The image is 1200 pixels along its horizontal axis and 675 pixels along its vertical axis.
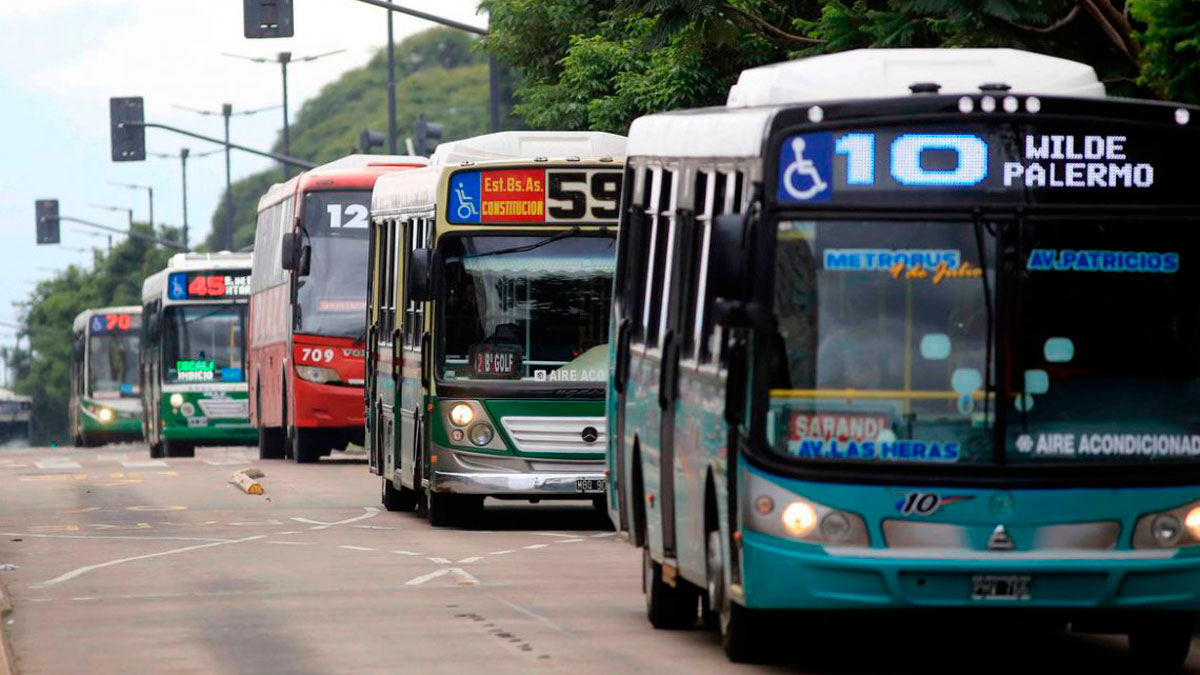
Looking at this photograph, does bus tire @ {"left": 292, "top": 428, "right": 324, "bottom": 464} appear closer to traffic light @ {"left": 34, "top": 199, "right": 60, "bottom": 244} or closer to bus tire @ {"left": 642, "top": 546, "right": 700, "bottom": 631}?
bus tire @ {"left": 642, "top": 546, "right": 700, "bottom": 631}

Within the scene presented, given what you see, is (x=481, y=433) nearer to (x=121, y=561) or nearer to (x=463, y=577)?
(x=121, y=561)

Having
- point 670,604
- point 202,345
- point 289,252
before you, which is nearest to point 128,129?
point 202,345

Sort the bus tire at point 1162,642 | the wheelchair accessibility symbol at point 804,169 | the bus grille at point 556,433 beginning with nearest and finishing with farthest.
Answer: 1. the wheelchair accessibility symbol at point 804,169
2. the bus tire at point 1162,642
3. the bus grille at point 556,433

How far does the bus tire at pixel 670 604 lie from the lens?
47.5 feet

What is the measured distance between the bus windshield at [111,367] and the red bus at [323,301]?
94.2 feet

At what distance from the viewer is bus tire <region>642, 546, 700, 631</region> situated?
14492 mm

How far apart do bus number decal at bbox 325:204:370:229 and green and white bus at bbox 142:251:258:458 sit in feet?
35.7

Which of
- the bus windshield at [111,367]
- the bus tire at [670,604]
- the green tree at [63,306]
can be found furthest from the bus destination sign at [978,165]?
the green tree at [63,306]

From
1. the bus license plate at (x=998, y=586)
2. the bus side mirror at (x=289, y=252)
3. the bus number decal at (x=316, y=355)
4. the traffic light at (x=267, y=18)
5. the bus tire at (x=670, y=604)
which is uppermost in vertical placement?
the traffic light at (x=267, y=18)

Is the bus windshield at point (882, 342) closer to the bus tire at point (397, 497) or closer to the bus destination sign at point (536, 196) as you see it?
the bus destination sign at point (536, 196)

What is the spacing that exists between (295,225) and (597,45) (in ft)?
17.2

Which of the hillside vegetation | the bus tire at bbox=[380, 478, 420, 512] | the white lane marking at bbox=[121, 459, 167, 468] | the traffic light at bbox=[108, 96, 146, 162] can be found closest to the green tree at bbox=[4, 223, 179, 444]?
the hillside vegetation

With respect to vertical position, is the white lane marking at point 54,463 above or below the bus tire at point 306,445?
below

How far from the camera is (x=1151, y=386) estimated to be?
1201 cm
